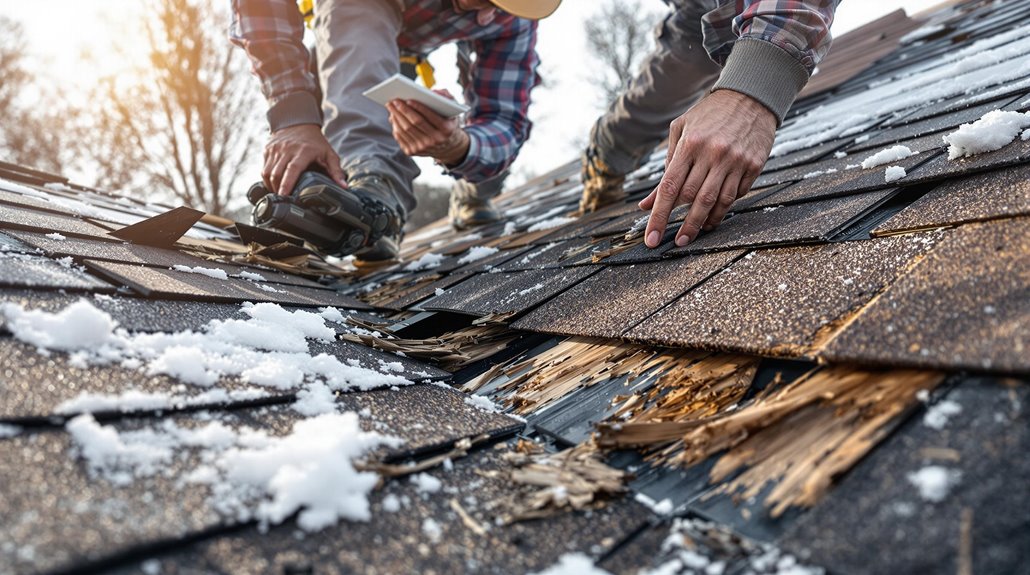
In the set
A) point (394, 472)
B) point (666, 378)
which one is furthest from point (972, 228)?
point (394, 472)

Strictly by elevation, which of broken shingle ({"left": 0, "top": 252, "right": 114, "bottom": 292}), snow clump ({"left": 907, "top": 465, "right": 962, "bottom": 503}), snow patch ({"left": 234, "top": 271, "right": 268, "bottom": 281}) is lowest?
snow clump ({"left": 907, "top": 465, "right": 962, "bottom": 503})

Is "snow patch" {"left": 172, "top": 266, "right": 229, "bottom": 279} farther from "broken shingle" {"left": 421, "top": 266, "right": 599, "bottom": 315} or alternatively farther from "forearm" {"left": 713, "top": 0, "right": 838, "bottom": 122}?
"forearm" {"left": 713, "top": 0, "right": 838, "bottom": 122}

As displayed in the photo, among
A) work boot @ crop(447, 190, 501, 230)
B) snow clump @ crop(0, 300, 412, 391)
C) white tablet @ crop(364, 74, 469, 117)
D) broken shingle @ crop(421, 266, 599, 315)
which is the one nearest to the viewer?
snow clump @ crop(0, 300, 412, 391)

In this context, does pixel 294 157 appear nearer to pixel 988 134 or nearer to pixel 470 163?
pixel 470 163

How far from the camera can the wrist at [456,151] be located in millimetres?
2664

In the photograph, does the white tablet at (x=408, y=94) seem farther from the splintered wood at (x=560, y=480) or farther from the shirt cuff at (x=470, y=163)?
the splintered wood at (x=560, y=480)

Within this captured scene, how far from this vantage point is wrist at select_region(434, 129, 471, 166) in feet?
8.74

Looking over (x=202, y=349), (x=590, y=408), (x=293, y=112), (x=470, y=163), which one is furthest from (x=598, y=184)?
(x=202, y=349)

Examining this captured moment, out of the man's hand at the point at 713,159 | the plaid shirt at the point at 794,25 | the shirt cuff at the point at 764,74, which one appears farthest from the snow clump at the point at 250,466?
the plaid shirt at the point at 794,25

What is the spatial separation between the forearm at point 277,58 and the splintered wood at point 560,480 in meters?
2.30

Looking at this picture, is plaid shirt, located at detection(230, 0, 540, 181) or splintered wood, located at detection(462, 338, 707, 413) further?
plaid shirt, located at detection(230, 0, 540, 181)

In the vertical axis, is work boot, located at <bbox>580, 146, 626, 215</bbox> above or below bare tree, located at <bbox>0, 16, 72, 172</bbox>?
below

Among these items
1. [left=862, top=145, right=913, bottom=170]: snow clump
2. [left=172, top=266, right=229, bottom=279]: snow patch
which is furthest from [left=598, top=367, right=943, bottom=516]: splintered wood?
[left=172, top=266, right=229, bottom=279]: snow patch

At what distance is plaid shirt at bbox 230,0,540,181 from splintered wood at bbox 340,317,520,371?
5.65 feet
